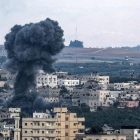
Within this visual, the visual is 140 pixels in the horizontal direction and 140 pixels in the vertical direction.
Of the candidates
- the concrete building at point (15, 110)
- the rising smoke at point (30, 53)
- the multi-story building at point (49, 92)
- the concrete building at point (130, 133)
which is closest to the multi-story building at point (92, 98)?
the multi-story building at point (49, 92)

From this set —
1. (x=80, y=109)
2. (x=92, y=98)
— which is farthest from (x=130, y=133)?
(x=92, y=98)

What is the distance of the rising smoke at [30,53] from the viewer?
124250mm

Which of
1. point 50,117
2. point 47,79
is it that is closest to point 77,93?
point 47,79

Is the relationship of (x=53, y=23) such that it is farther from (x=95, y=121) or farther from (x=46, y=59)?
(x=95, y=121)

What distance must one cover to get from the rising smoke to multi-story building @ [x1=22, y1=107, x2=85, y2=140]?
44414 millimetres

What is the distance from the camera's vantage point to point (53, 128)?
252 ft

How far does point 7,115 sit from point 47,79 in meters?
42.3

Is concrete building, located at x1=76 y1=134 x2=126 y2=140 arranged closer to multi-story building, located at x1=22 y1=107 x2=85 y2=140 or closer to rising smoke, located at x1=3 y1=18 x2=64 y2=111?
multi-story building, located at x1=22 y1=107 x2=85 y2=140

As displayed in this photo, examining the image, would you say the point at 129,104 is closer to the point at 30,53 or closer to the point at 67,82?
the point at 30,53

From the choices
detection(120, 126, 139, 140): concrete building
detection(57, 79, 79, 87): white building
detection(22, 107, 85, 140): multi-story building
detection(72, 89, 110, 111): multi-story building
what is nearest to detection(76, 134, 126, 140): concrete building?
detection(22, 107, 85, 140): multi-story building

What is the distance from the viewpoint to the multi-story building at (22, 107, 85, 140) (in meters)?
76.6

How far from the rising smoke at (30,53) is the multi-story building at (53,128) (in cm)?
4441

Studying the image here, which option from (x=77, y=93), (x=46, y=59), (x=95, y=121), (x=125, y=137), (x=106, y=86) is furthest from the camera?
(x=106, y=86)

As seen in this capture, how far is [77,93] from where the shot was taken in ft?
450
